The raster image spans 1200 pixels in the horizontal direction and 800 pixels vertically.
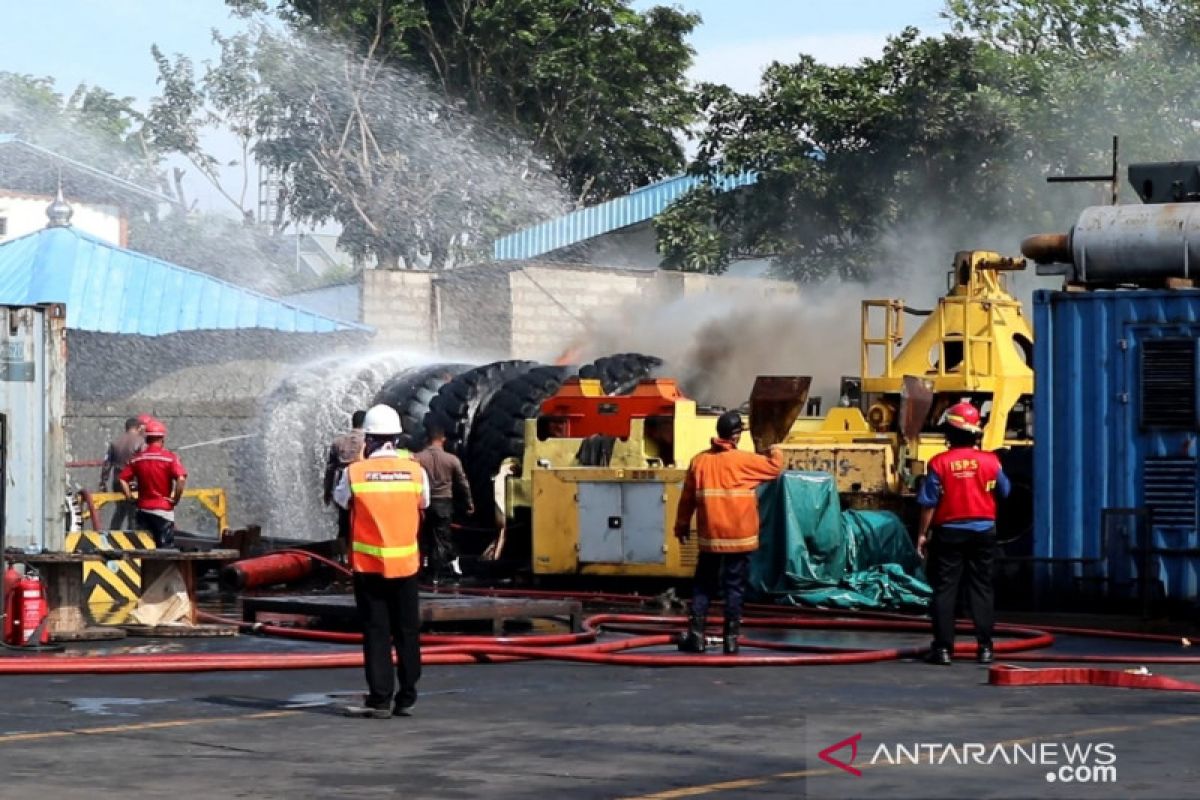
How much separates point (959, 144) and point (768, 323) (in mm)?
14553

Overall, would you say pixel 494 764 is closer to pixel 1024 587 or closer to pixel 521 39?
pixel 1024 587

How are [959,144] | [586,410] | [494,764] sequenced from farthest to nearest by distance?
[959,144] → [586,410] → [494,764]

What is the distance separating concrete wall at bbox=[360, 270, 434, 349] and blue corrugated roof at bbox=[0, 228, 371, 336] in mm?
4170

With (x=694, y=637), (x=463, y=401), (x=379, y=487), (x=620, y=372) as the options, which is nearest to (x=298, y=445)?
(x=463, y=401)

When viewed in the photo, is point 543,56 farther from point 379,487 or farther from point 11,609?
point 379,487

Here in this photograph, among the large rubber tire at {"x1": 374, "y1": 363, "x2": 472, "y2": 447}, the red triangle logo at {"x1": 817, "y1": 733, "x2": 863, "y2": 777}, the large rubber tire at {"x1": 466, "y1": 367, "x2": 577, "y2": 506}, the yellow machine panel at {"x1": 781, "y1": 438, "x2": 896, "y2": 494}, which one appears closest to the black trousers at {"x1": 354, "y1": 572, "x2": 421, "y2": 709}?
the red triangle logo at {"x1": 817, "y1": 733, "x2": 863, "y2": 777}

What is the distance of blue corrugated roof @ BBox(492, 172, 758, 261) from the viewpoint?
50.4m

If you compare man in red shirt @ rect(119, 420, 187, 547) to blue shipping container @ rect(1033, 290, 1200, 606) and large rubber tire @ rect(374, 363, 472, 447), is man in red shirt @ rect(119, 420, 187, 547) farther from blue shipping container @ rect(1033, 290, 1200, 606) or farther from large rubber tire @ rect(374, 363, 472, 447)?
blue shipping container @ rect(1033, 290, 1200, 606)

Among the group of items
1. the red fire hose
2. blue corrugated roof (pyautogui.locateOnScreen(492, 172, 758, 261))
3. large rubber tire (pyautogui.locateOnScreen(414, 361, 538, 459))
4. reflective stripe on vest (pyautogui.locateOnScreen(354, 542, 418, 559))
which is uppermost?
blue corrugated roof (pyautogui.locateOnScreen(492, 172, 758, 261))

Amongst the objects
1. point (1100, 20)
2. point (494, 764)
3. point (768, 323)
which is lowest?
point (494, 764)

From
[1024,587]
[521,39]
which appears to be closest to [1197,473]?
[1024,587]

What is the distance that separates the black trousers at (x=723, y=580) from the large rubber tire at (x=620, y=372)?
9730 millimetres

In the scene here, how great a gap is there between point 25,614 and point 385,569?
4212mm

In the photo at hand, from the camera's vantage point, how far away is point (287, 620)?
17047 millimetres
